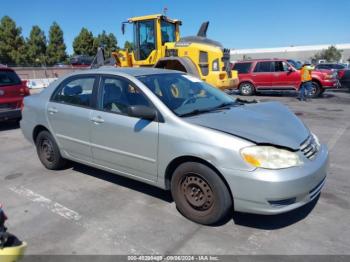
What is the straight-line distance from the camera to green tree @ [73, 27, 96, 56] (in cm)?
5488

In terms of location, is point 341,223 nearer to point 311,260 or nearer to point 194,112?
point 311,260

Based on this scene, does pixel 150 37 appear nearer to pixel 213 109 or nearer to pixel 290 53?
pixel 213 109

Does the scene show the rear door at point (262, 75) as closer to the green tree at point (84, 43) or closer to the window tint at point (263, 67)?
the window tint at point (263, 67)

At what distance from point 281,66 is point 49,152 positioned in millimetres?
12981

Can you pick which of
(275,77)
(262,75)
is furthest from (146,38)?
(275,77)

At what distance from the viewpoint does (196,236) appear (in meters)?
3.22

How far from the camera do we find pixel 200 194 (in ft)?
11.0

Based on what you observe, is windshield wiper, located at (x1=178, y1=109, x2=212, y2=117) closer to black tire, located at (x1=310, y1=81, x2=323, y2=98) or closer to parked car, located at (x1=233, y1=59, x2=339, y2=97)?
parked car, located at (x1=233, y1=59, x2=339, y2=97)

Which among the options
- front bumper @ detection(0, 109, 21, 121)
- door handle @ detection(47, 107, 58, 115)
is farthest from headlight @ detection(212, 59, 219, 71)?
door handle @ detection(47, 107, 58, 115)

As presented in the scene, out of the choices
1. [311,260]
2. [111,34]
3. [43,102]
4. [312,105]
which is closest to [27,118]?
[43,102]

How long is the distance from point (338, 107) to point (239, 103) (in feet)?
31.3

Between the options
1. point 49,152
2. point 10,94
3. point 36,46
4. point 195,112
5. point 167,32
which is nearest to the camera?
point 195,112

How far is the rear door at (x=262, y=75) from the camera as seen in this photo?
15.7 m

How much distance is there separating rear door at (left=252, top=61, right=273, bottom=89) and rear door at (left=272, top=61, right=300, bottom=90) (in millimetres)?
236
